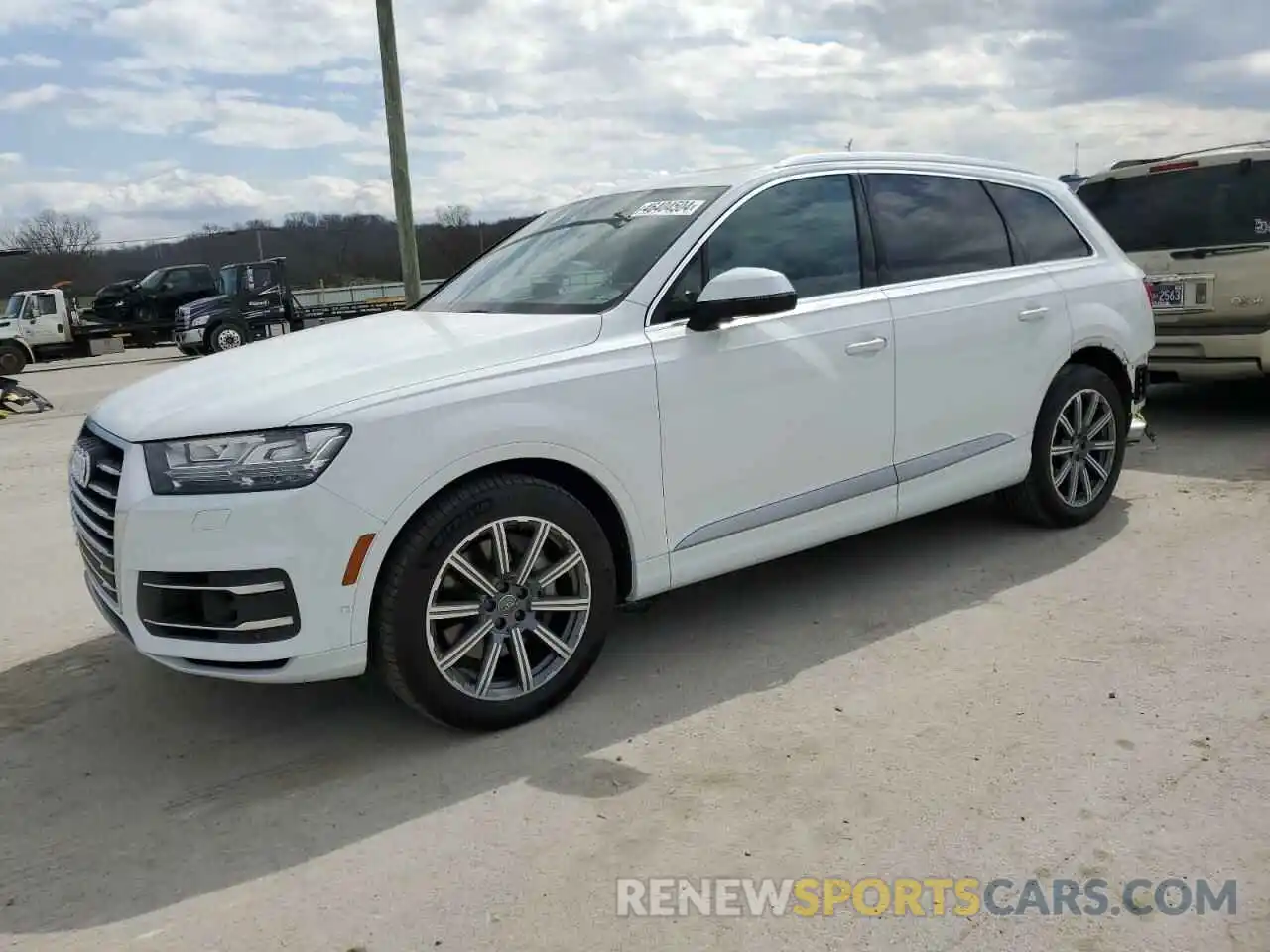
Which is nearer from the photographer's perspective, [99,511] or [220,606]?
[220,606]

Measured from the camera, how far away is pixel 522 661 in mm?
3512

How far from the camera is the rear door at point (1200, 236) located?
715cm

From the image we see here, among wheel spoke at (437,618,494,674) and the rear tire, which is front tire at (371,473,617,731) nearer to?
wheel spoke at (437,618,494,674)

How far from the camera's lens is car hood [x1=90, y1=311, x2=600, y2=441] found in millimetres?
3162

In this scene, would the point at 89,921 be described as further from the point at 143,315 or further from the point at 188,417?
the point at 143,315

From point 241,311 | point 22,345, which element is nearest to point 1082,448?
point 241,311

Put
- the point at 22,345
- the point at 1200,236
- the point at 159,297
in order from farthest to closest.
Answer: the point at 159,297 < the point at 22,345 < the point at 1200,236

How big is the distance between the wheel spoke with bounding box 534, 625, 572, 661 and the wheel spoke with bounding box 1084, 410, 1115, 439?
312cm

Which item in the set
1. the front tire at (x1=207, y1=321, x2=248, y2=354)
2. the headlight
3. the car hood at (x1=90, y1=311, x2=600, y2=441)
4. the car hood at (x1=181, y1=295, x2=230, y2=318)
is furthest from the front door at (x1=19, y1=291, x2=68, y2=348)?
the headlight

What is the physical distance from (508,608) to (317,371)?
3.19 ft

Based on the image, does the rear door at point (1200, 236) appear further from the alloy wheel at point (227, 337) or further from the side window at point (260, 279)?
the side window at point (260, 279)

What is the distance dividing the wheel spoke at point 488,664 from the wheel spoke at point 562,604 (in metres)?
0.18

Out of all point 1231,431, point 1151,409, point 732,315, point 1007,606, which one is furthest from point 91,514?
point 1151,409

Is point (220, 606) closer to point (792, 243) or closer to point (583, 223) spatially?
point (583, 223)
